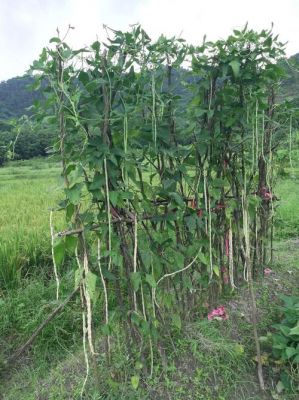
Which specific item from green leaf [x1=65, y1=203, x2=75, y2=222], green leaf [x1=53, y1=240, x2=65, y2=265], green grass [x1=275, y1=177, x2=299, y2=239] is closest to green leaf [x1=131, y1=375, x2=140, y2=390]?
green leaf [x1=53, y1=240, x2=65, y2=265]

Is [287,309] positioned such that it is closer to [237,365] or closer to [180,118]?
[237,365]

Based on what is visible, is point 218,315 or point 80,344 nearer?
point 218,315

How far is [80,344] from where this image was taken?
9.36ft

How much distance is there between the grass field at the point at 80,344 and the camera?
2.18 metres

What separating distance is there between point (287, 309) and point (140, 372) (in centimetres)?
93

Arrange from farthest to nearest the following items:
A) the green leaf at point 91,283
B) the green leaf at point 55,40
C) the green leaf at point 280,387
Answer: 1. the green leaf at point 280,387
2. the green leaf at point 91,283
3. the green leaf at point 55,40

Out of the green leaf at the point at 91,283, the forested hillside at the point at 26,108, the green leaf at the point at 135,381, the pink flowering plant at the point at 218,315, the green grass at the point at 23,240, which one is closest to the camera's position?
the green leaf at the point at 91,283

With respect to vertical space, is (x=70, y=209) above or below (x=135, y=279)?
above

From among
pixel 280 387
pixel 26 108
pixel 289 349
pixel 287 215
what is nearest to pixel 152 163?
pixel 26 108

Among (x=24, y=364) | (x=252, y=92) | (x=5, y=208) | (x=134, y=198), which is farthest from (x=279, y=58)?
(x=5, y=208)

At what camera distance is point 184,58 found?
80.5 inches

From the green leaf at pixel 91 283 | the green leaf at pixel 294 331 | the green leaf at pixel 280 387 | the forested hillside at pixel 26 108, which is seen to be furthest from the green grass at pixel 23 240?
the green leaf at pixel 280 387

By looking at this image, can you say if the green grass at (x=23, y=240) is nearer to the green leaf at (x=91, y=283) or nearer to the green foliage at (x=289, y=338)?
the green leaf at (x=91, y=283)

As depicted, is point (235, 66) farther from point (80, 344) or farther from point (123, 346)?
point (80, 344)
